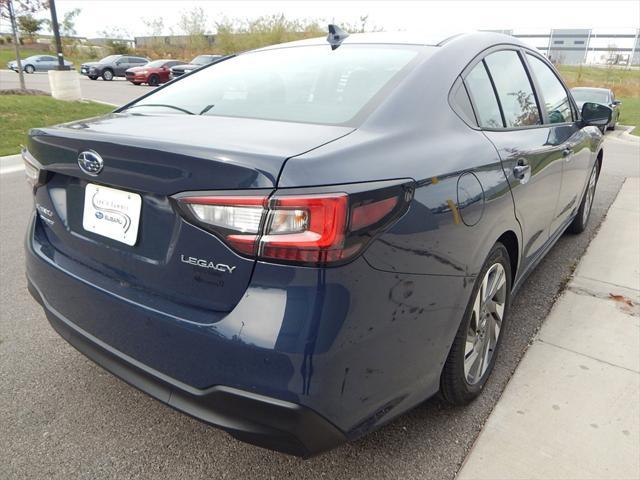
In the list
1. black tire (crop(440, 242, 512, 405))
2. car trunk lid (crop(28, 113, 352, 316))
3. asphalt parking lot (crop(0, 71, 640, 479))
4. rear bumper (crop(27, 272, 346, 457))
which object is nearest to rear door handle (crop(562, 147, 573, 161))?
black tire (crop(440, 242, 512, 405))

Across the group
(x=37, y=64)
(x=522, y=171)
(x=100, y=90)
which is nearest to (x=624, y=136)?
(x=522, y=171)

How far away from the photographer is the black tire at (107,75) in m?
30.7

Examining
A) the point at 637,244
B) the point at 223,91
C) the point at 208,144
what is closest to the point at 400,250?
the point at 208,144

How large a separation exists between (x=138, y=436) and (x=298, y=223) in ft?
4.19

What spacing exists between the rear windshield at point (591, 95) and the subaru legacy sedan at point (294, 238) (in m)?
14.6

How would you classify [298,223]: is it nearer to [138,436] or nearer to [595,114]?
[138,436]

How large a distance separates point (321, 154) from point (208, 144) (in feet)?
1.14

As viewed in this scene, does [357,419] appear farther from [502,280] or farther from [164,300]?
[502,280]

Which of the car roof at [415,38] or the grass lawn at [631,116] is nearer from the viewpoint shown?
the car roof at [415,38]

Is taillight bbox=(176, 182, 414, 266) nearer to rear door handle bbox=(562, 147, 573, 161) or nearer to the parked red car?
rear door handle bbox=(562, 147, 573, 161)

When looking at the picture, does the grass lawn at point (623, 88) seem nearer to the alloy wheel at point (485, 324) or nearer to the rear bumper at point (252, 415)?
the alloy wheel at point (485, 324)

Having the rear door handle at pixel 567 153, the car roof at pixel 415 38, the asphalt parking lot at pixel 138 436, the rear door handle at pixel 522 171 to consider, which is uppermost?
the car roof at pixel 415 38

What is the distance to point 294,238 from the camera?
4.37 feet

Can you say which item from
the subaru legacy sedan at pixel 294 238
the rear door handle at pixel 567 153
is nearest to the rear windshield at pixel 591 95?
the rear door handle at pixel 567 153
